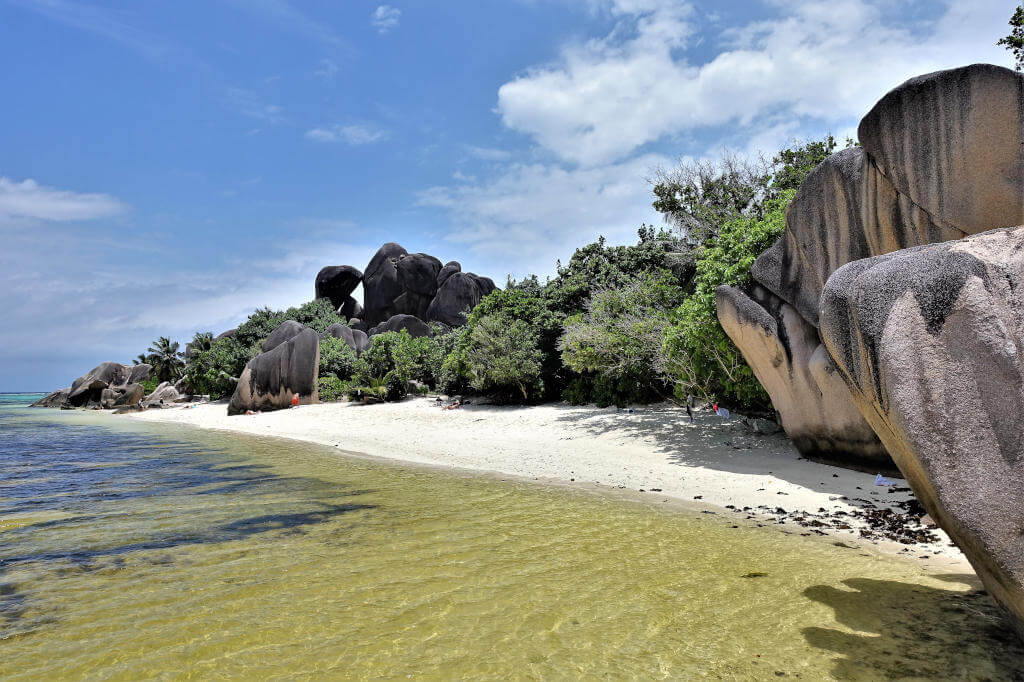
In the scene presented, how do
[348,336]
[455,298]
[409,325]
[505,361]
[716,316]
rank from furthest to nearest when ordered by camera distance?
1. [455,298]
2. [409,325]
3. [348,336]
4. [505,361]
5. [716,316]

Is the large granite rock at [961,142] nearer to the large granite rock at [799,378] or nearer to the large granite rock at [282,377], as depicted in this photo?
the large granite rock at [799,378]

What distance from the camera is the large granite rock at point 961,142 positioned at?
6633 mm

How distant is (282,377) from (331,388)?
2612 mm

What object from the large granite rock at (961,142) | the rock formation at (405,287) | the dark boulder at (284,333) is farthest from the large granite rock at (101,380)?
the large granite rock at (961,142)

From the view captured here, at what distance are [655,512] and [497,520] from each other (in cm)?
249

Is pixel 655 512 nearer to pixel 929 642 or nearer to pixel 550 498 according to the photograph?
pixel 550 498

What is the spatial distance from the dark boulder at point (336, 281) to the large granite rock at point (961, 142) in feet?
194

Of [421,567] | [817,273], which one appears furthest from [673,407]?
[421,567]

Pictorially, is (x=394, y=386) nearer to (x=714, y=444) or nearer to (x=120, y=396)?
(x=714, y=444)

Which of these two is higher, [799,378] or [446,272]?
[446,272]

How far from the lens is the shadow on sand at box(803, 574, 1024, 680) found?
3.94 meters

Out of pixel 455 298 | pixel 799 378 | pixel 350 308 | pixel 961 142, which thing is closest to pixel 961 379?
pixel 961 142

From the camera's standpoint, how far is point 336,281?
203 feet

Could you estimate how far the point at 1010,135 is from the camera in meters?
6.64
